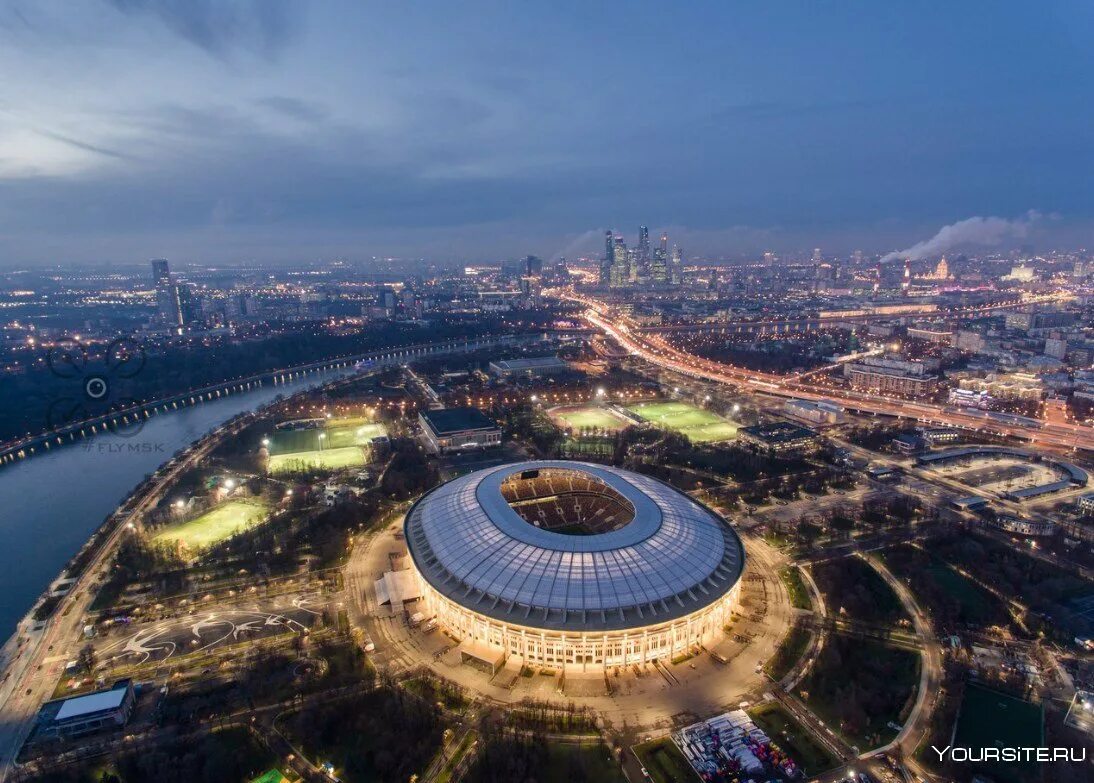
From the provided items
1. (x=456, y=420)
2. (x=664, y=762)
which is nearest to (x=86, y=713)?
(x=664, y=762)

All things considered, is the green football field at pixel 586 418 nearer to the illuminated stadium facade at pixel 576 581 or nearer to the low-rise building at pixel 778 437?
the low-rise building at pixel 778 437

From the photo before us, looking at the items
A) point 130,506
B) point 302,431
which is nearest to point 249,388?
point 302,431

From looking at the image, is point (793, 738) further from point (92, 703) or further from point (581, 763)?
point (92, 703)

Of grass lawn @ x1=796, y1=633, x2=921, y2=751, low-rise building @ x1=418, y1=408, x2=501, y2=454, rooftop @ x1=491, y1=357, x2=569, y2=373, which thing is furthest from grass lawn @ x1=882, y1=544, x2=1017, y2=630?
rooftop @ x1=491, y1=357, x2=569, y2=373

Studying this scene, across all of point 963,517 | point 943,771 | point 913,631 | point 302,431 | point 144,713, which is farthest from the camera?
point 302,431

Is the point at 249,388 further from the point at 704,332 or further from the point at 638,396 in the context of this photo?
the point at 704,332

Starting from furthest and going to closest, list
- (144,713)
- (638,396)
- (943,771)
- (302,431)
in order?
(638,396), (302,431), (144,713), (943,771)

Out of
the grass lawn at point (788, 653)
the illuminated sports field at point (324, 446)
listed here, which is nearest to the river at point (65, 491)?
the illuminated sports field at point (324, 446)
